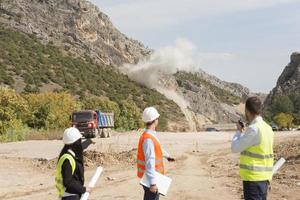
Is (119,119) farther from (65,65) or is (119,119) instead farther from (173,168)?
(173,168)

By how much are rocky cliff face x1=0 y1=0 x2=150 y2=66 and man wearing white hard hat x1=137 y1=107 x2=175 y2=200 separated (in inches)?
3494

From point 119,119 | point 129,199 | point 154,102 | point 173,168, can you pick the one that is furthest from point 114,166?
point 154,102

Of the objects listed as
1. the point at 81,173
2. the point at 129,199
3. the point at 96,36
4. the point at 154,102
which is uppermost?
the point at 96,36

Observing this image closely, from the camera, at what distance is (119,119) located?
6938cm

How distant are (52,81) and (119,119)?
49.9 ft

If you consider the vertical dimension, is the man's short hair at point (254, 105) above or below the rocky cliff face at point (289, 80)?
below

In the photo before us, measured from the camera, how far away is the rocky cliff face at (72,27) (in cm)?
9588

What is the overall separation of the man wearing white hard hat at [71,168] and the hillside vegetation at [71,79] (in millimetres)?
61712

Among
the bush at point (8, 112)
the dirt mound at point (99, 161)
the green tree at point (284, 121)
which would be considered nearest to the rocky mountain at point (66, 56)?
the green tree at point (284, 121)

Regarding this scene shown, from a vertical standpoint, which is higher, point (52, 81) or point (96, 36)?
point (96, 36)

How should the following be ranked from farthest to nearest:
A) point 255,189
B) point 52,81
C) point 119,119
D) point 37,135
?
1. point 52,81
2. point 119,119
3. point 37,135
4. point 255,189

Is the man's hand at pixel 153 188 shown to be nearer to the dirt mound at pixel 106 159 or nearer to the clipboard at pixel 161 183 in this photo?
the clipboard at pixel 161 183

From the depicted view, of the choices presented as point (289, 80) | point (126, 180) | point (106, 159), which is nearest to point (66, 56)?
point (289, 80)

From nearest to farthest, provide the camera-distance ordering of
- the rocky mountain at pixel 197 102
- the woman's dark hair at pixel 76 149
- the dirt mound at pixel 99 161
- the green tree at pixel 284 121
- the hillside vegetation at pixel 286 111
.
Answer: the woman's dark hair at pixel 76 149, the dirt mound at pixel 99 161, the green tree at pixel 284 121, the hillside vegetation at pixel 286 111, the rocky mountain at pixel 197 102
